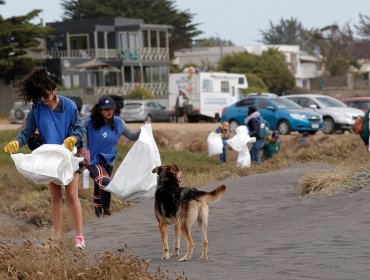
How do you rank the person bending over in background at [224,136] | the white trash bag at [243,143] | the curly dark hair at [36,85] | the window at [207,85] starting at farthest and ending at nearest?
the window at [207,85] → the person bending over in background at [224,136] → the white trash bag at [243,143] → the curly dark hair at [36,85]

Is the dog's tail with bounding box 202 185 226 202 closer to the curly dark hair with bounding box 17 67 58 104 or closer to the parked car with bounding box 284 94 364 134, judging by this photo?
the curly dark hair with bounding box 17 67 58 104

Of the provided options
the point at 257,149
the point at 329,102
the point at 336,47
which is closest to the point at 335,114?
the point at 329,102

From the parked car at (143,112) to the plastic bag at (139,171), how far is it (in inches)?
1481

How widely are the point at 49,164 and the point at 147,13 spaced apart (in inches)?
3417

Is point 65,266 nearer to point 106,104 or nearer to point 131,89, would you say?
point 106,104

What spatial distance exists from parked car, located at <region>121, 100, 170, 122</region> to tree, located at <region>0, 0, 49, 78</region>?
1281 centimetres

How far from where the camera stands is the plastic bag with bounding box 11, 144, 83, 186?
10.4 m

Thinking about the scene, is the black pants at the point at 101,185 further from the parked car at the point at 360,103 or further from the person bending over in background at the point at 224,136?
the parked car at the point at 360,103

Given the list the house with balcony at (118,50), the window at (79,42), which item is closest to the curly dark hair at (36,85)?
the house with balcony at (118,50)

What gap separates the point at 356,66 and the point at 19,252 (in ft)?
341

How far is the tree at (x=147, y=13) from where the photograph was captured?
96.6 m

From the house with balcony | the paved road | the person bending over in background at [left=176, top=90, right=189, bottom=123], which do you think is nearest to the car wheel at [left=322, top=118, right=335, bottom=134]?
the person bending over in background at [left=176, top=90, right=189, bottom=123]

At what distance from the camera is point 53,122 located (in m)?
10.9

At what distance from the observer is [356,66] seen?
365 feet
